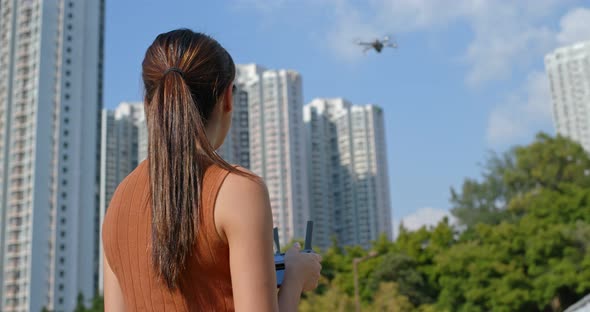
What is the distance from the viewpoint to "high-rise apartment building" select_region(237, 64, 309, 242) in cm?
6956

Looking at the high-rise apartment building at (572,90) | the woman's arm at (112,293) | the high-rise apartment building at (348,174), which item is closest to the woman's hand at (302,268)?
the woman's arm at (112,293)

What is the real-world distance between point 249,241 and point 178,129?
11.9 inches

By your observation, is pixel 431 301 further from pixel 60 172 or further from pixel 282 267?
pixel 60 172

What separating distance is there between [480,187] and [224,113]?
1775 inches

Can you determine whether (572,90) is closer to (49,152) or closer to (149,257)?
(49,152)

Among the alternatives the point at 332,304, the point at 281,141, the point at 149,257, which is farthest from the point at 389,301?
the point at 281,141

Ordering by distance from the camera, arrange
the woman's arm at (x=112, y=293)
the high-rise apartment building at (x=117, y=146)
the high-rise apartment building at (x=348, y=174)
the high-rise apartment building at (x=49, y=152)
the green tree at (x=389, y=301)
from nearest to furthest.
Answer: the woman's arm at (x=112, y=293)
the green tree at (x=389, y=301)
the high-rise apartment building at (x=49, y=152)
the high-rise apartment building at (x=117, y=146)
the high-rise apartment building at (x=348, y=174)

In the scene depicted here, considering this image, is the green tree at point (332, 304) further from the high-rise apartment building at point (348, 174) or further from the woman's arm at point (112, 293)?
the high-rise apartment building at point (348, 174)

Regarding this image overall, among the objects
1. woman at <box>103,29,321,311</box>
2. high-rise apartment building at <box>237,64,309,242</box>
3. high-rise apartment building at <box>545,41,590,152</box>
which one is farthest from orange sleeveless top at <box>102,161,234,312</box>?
high-rise apartment building at <box>545,41,590,152</box>

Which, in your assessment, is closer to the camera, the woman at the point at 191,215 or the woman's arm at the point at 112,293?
the woman at the point at 191,215

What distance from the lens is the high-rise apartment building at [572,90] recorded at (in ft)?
237

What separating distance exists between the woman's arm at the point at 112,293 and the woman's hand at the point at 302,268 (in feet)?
1.41

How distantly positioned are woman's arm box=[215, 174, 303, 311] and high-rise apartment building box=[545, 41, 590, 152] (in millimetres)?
74443

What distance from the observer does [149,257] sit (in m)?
1.56
